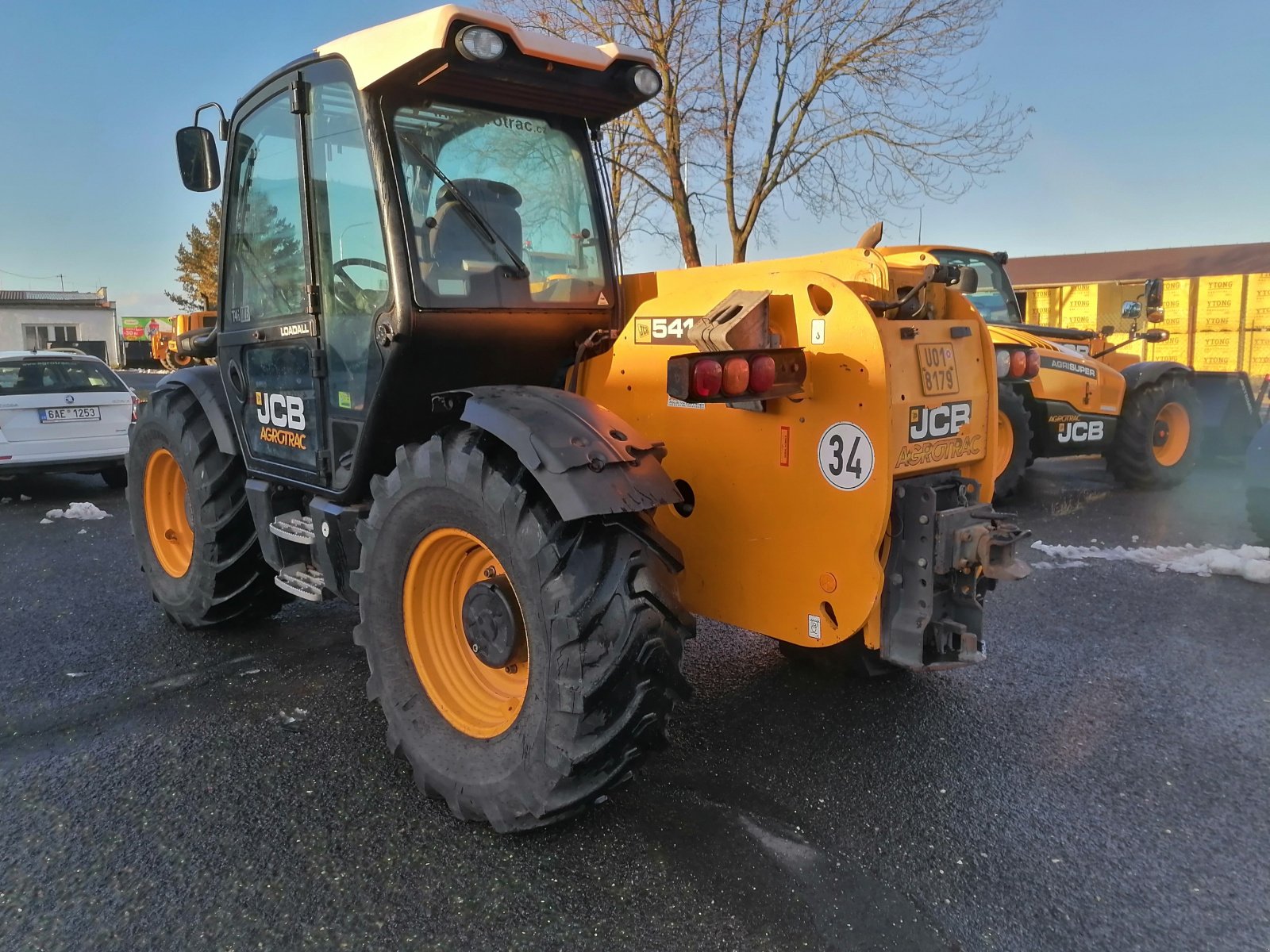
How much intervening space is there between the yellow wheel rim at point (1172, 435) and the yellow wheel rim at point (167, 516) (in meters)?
9.03

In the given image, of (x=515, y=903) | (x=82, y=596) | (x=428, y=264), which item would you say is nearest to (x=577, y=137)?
(x=428, y=264)

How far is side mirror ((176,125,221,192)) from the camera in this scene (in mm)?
3826

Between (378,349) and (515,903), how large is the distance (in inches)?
77.8

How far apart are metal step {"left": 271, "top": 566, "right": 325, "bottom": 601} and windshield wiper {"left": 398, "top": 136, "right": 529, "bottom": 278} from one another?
162 cm

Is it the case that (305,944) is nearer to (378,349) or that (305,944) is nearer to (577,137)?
(378,349)

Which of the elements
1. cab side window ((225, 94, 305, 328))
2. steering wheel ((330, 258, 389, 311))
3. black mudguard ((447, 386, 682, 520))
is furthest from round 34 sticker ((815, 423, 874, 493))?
cab side window ((225, 94, 305, 328))

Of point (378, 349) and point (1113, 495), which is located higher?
point (378, 349)

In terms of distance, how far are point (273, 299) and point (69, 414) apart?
657 cm

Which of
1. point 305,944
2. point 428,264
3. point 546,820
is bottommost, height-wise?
point 305,944

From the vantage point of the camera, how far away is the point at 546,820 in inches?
101

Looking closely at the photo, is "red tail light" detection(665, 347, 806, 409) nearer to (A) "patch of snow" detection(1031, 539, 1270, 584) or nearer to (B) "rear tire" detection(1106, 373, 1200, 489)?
(A) "patch of snow" detection(1031, 539, 1270, 584)

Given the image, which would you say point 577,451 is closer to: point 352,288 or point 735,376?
point 735,376

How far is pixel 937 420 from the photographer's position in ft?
9.54

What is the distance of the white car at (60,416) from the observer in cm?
855
